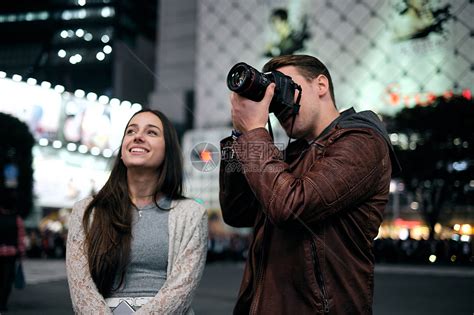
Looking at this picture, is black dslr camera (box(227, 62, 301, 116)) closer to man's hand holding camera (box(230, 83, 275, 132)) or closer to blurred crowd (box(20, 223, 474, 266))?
man's hand holding camera (box(230, 83, 275, 132))

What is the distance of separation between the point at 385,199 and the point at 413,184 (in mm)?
17433

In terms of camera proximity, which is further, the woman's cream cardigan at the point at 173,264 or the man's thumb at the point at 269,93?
the woman's cream cardigan at the point at 173,264

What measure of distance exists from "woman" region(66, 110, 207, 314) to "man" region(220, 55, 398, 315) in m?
0.52

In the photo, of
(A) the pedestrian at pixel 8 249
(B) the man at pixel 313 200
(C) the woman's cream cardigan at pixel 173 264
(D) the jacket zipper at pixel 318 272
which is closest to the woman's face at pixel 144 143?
(C) the woman's cream cardigan at pixel 173 264

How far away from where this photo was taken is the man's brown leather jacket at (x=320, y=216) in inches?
58.9

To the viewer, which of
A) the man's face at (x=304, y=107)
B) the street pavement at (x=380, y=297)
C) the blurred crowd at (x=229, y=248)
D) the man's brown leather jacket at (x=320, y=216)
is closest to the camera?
the man's brown leather jacket at (x=320, y=216)

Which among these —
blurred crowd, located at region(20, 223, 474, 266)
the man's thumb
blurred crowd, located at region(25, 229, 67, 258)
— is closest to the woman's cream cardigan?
the man's thumb

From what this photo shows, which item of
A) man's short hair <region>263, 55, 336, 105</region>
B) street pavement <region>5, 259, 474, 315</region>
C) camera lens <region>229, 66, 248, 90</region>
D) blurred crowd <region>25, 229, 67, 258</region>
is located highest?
man's short hair <region>263, 55, 336, 105</region>

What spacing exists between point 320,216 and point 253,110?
364 millimetres

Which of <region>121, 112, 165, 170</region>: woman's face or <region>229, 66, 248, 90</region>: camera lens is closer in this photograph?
<region>229, 66, 248, 90</region>: camera lens

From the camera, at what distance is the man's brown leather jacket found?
150 centimetres

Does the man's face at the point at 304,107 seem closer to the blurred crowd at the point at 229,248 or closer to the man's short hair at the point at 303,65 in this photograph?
the man's short hair at the point at 303,65

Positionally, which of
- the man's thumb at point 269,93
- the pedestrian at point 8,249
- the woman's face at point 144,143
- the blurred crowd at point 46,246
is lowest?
the blurred crowd at point 46,246

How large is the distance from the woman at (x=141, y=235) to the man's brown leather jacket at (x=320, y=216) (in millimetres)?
587
